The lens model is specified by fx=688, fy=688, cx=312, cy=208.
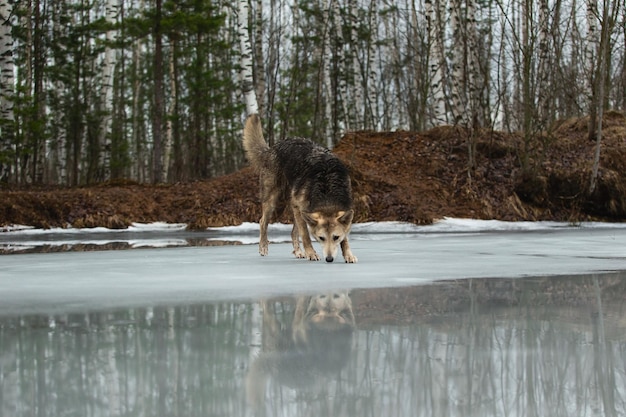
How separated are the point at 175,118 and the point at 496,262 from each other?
55.7 feet

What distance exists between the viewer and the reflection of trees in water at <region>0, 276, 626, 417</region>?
2506 mm

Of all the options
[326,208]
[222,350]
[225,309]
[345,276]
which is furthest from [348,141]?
[222,350]

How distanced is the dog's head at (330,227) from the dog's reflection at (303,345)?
250 cm

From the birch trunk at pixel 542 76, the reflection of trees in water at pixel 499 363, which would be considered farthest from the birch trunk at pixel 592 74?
the reflection of trees in water at pixel 499 363

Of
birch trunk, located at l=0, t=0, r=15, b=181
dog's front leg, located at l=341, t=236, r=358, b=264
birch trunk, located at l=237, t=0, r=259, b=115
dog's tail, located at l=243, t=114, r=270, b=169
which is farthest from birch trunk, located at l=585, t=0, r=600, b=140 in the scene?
birch trunk, located at l=0, t=0, r=15, b=181

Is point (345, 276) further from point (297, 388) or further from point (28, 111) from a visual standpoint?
point (28, 111)

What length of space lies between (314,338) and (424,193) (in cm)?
1282

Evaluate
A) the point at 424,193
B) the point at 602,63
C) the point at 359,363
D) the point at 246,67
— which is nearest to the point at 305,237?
the point at 359,363

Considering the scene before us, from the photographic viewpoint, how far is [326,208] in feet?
24.3

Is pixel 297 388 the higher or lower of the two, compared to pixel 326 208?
lower

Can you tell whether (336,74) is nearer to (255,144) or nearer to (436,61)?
(436,61)

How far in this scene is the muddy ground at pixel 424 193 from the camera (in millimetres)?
14805

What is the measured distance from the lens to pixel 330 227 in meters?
7.34

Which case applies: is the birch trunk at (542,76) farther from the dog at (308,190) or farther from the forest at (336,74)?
the dog at (308,190)
